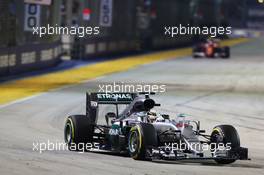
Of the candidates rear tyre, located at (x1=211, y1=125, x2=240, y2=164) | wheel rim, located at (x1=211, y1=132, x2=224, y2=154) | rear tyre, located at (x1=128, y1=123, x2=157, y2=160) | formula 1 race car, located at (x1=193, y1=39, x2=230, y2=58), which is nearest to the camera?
rear tyre, located at (x1=128, y1=123, x2=157, y2=160)

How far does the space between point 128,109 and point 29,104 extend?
8949 millimetres

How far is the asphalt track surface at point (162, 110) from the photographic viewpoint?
1281cm

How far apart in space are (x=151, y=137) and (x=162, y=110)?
9.51 meters

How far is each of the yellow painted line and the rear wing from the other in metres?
8.48

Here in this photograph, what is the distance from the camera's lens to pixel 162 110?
22.7 m

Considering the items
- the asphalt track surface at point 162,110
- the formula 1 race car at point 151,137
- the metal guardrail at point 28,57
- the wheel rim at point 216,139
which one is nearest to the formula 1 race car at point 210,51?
the asphalt track surface at point 162,110

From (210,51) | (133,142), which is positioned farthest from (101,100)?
(210,51)

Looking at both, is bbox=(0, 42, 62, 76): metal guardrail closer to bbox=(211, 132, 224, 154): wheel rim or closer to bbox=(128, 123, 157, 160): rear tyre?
bbox=(211, 132, 224, 154): wheel rim

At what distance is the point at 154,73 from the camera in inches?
1497

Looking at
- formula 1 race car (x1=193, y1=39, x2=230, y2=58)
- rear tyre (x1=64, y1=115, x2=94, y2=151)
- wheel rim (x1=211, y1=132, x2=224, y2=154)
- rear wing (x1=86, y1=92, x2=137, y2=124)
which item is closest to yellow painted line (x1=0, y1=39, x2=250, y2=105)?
formula 1 race car (x1=193, y1=39, x2=230, y2=58)

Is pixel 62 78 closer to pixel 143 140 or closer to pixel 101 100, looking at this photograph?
pixel 101 100

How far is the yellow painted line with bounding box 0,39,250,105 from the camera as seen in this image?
26862 millimetres

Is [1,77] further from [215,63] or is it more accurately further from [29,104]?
[215,63]

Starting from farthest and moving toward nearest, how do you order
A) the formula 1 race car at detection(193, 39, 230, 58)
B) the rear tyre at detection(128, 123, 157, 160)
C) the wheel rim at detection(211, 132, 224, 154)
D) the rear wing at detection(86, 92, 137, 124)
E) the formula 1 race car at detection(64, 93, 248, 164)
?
the formula 1 race car at detection(193, 39, 230, 58)
the rear wing at detection(86, 92, 137, 124)
the wheel rim at detection(211, 132, 224, 154)
the formula 1 race car at detection(64, 93, 248, 164)
the rear tyre at detection(128, 123, 157, 160)
